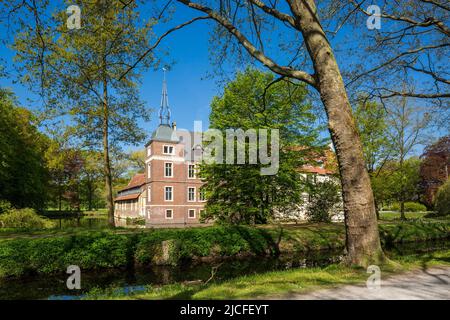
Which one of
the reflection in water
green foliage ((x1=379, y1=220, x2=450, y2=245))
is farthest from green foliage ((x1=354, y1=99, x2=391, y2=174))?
the reflection in water

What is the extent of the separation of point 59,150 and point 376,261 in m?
22.7

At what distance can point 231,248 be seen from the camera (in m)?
16.2

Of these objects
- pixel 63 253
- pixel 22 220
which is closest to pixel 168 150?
pixel 22 220

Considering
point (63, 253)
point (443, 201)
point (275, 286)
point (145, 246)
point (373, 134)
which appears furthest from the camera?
point (443, 201)

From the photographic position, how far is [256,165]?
2302 cm

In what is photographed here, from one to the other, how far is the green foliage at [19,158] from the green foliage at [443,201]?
42.1 metres

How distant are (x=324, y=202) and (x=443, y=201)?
1777 cm

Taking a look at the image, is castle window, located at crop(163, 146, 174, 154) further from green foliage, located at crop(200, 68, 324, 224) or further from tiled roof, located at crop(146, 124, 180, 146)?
green foliage, located at crop(200, 68, 324, 224)

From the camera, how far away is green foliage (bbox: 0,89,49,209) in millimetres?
30234

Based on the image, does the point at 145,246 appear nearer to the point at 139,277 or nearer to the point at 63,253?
the point at 139,277

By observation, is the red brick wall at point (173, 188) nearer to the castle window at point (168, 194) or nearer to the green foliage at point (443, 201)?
the castle window at point (168, 194)

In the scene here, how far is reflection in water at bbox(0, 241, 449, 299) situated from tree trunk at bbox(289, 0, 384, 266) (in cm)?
533
